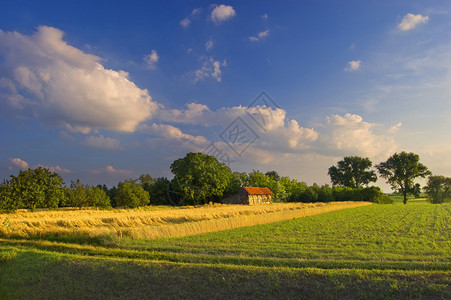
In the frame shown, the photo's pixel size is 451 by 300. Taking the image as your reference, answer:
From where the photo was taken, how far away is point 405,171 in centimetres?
8881

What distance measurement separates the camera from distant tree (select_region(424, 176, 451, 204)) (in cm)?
9173

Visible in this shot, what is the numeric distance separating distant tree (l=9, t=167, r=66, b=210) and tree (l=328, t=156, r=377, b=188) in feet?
296

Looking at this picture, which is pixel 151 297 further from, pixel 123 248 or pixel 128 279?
pixel 123 248

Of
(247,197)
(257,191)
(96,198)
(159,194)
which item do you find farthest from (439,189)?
(96,198)

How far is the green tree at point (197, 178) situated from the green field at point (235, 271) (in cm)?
4254

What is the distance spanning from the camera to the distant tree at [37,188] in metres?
36.5

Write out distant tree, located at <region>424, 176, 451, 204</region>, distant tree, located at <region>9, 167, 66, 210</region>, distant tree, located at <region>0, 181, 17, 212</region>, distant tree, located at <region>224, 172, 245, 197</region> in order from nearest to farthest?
distant tree, located at <region>0, 181, 17, 212</region> < distant tree, located at <region>9, 167, 66, 210</region> < distant tree, located at <region>224, 172, 245, 197</region> < distant tree, located at <region>424, 176, 451, 204</region>

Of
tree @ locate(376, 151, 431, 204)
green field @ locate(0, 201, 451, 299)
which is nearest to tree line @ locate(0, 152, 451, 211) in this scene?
tree @ locate(376, 151, 431, 204)

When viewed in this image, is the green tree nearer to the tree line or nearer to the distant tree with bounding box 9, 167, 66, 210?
the tree line

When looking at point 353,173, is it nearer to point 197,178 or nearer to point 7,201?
point 197,178

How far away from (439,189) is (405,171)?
14810 millimetres

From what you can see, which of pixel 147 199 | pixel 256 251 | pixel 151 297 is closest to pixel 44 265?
pixel 151 297

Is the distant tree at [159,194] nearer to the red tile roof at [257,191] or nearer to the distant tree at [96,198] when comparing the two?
the distant tree at [96,198]

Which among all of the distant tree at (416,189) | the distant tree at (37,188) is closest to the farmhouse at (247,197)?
the distant tree at (37,188)
